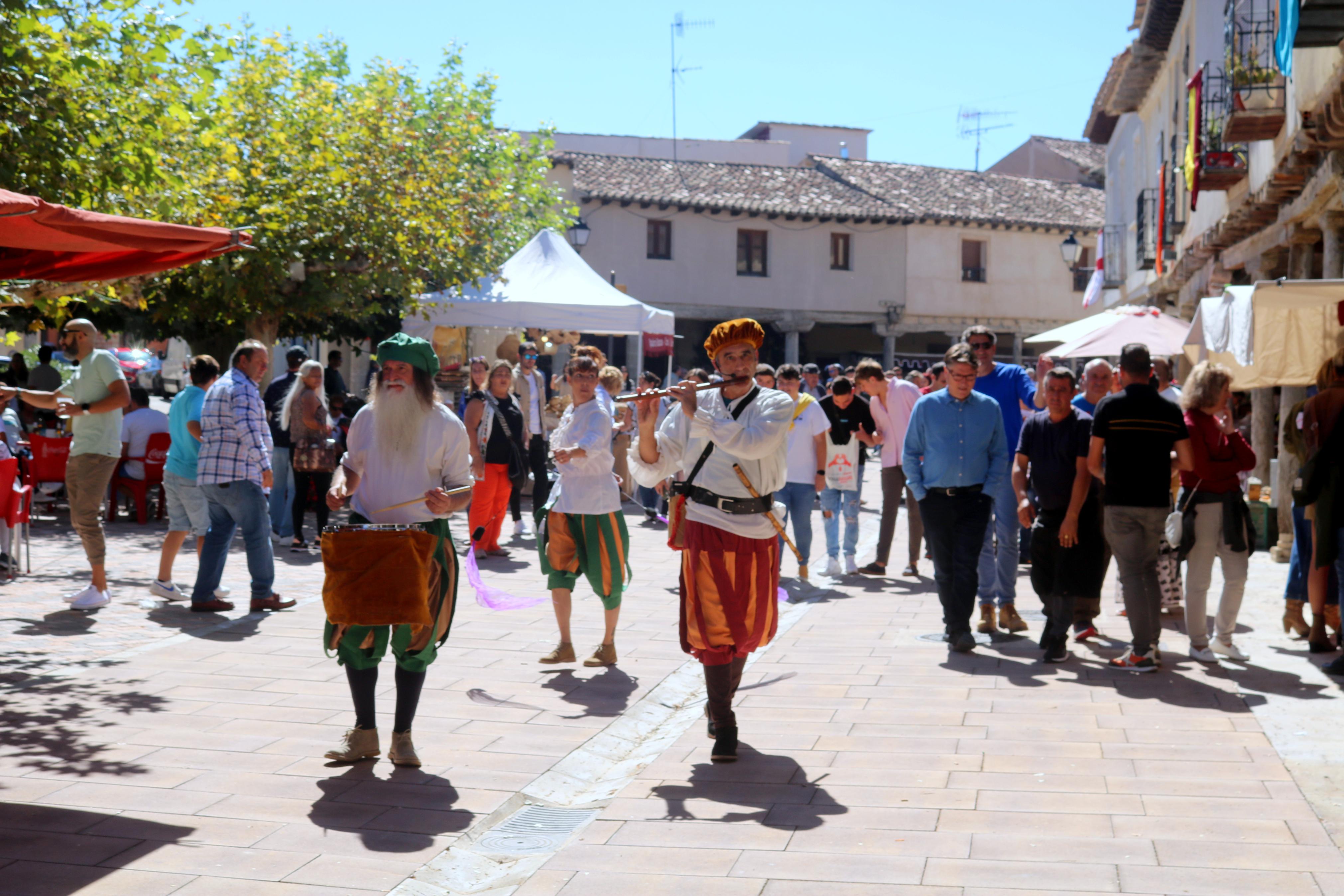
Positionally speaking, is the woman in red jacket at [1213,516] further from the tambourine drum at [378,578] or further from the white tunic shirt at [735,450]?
the tambourine drum at [378,578]

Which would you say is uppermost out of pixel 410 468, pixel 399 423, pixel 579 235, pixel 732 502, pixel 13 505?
pixel 579 235

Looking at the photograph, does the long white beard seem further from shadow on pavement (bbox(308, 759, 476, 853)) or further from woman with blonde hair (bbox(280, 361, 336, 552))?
woman with blonde hair (bbox(280, 361, 336, 552))

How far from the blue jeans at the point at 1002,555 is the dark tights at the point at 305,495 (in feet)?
20.6

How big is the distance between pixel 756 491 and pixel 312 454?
720 cm

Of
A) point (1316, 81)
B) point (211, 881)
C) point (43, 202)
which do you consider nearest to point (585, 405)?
point (43, 202)

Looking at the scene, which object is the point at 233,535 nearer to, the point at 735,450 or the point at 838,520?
the point at 735,450

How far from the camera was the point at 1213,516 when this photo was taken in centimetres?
742

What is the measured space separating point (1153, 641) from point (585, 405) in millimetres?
3406

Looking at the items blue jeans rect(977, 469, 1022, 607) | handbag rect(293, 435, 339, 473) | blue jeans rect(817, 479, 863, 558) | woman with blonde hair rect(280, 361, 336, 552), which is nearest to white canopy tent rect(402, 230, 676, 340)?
woman with blonde hair rect(280, 361, 336, 552)

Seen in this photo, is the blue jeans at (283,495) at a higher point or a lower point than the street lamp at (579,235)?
lower

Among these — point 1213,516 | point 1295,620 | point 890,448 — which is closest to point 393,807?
point 1213,516

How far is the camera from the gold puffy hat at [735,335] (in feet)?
17.9

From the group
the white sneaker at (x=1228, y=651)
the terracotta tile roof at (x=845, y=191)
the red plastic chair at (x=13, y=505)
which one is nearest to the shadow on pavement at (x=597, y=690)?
the white sneaker at (x=1228, y=651)

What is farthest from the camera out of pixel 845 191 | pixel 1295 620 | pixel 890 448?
pixel 845 191
